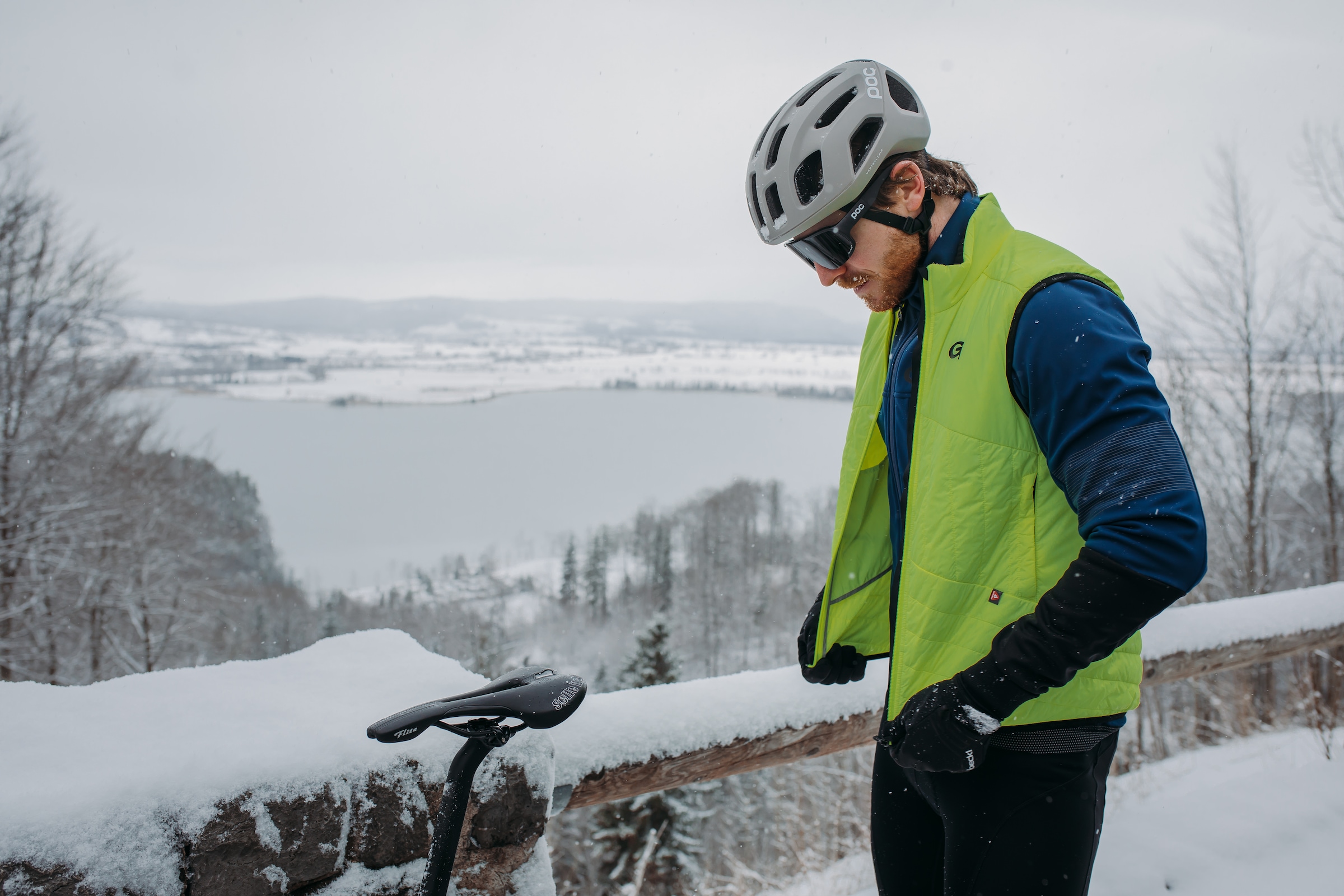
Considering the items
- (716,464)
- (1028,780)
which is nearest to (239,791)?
(1028,780)

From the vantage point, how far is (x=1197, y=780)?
351 centimetres

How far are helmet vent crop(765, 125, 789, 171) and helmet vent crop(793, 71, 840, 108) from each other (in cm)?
7

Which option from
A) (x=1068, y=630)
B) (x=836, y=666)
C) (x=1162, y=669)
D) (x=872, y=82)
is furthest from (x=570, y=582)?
(x=1068, y=630)

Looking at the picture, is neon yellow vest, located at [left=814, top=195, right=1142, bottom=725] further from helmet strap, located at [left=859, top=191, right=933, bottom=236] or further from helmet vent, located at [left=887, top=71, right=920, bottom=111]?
helmet vent, located at [left=887, top=71, right=920, bottom=111]

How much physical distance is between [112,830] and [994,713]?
1.54 metres

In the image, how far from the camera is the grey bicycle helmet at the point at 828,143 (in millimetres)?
1531

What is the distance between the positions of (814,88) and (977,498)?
109 centimetres

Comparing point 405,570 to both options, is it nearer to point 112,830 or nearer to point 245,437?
point 245,437

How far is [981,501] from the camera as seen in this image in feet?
4.19

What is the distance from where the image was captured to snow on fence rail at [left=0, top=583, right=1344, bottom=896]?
123cm

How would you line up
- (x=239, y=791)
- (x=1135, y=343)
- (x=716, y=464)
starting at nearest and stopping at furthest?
1. (x=1135, y=343)
2. (x=239, y=791)
3. (x=716, y=464)

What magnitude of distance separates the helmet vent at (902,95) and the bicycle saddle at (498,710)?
4.79 ft

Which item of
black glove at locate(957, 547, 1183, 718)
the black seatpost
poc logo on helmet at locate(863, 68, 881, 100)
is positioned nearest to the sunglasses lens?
poc logo on helmet at locate(863, 68, 881, 100)

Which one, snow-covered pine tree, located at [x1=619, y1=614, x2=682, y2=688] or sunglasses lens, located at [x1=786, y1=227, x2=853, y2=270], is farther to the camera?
snow-covered pine tree, located at [x1=619, y1=614, x2=682, y2=688]
